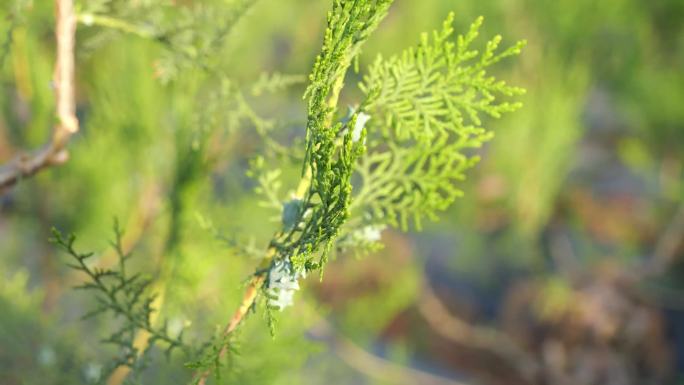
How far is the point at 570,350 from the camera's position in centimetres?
257

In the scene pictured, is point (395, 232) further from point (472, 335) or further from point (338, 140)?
point (338, 140)

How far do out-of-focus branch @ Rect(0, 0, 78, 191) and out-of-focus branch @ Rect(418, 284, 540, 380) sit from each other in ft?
7.82

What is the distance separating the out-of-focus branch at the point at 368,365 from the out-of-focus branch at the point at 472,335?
0.88ft

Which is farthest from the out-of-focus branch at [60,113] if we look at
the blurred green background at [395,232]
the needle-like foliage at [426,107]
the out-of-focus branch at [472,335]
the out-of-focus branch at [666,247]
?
the out-of-focus branch at [666,247]

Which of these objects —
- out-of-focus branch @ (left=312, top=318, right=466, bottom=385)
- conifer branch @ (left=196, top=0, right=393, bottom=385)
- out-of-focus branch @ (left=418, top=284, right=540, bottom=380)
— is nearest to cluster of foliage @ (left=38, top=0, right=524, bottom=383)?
conifer branch @ (left=196, top=0, right=393, bottom=385)

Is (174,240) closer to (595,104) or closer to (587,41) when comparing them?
(587,41)

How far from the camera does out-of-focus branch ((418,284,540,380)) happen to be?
8.98 feet

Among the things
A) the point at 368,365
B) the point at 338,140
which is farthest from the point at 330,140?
the point at 368,365

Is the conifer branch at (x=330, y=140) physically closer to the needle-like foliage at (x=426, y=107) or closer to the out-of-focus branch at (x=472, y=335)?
the needle-like foliage at (x=426, y=107)

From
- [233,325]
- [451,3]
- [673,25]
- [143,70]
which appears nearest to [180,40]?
[233,325]

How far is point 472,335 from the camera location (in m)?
2.97

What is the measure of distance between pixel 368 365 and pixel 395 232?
1049mm

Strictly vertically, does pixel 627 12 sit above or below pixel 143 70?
above

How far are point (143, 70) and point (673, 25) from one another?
6.59 feet
